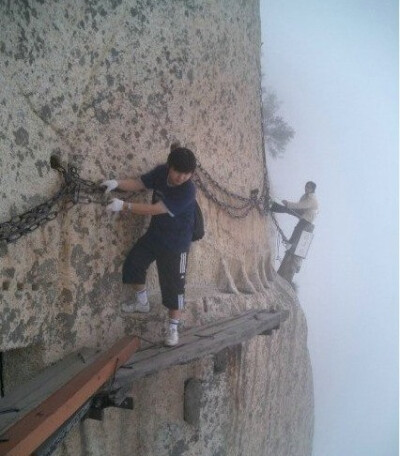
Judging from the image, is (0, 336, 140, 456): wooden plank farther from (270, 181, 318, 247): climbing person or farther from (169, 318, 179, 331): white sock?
(270, 181, 318, 247): climbing person

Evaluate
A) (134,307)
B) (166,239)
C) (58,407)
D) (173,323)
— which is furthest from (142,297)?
(58,407)

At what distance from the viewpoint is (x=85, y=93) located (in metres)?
3.36

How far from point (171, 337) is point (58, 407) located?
1.46 metres

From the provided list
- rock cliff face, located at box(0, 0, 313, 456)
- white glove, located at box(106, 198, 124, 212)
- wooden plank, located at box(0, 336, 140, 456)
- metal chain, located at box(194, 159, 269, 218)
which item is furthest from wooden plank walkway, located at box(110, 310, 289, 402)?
metal chain, located at box(194, 159, 269, 218)

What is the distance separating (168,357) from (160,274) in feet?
2.83

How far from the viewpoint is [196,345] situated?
3.41m

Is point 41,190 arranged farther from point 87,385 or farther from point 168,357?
point 168,357

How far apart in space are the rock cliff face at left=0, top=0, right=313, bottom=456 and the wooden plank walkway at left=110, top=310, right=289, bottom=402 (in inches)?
14.2

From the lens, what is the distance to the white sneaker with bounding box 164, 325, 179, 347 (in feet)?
11.4

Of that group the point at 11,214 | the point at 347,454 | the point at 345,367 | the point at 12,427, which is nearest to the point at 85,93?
the point at 11,214

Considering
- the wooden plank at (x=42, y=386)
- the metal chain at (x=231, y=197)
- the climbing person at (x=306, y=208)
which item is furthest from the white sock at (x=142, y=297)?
the climbing person at (x=306, y=208)

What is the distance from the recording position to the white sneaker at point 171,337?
3.47 meters

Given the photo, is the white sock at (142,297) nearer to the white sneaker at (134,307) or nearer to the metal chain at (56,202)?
the white sneaker at (134,307)

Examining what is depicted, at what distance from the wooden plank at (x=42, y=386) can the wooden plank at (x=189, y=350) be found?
0.37 meters
